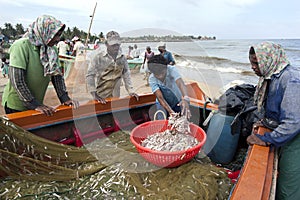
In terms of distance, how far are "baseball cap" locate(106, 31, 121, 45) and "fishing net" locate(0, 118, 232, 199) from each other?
5.34 feet

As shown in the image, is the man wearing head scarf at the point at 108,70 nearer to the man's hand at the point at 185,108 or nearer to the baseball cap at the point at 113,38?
the baseball cap at the point at 113,38

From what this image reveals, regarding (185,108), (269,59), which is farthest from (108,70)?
(269,59)

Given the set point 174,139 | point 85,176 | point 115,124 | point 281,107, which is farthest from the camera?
point 115,124

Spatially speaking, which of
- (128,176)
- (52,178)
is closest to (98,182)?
(128,176)

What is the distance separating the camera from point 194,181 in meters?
1.93

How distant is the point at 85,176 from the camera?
214cm

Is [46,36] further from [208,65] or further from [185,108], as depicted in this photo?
[208,65]

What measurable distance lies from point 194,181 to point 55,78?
78.8 inches

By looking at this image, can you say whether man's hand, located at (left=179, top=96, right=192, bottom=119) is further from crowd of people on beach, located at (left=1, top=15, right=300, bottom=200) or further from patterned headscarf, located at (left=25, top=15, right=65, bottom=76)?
patterned headscarf, located at (left=25, top=15, right=65, bottom=76)

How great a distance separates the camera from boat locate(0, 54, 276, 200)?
61.4 inches

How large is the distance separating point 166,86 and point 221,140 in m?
1.04

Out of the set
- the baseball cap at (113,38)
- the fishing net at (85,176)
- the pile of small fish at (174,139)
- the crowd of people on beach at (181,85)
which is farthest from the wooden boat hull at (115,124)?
the baseball cap at (113,38)

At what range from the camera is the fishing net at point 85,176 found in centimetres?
187

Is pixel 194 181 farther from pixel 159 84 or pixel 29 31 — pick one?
pixel 29 31
